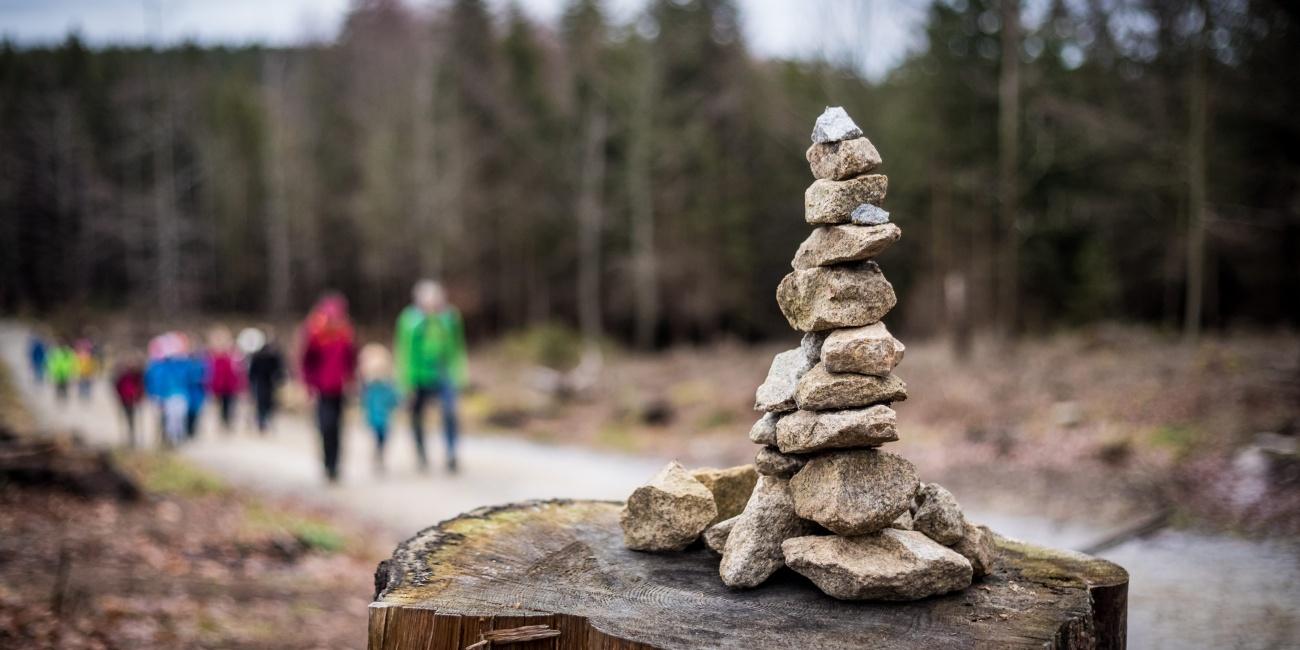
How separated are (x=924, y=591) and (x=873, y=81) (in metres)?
17.0

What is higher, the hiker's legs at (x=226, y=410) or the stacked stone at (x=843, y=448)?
the stacked stone at (x=843, y=448)

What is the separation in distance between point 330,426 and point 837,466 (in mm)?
9160

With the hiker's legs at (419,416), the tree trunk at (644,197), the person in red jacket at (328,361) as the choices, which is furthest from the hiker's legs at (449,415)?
the tree trunk at (644,197)

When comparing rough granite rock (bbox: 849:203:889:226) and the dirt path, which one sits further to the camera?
the dirt path

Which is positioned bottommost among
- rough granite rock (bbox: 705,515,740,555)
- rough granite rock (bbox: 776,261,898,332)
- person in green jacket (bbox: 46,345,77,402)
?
person in green jacket (bbox: 46,345,77,402)

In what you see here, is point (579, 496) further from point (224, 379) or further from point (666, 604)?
point (224, 379)

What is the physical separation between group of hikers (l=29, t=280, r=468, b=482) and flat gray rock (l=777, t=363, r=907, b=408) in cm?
781

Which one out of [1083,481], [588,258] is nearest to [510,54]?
[588,258]

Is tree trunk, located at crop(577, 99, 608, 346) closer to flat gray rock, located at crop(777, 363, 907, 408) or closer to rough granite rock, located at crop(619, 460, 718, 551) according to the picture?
rough granite rock, located at crop(619, 460, 718, 551)

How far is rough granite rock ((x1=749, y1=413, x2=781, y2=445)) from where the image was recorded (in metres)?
3.70

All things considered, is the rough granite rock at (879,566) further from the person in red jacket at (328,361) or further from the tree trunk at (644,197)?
the tree trunk at (644,197)

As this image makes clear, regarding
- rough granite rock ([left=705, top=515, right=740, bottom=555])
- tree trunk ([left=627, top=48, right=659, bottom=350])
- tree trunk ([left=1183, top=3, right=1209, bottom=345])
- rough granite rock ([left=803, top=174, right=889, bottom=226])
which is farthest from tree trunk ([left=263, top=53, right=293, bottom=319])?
rough granite rock ([left=803, top=174, right=889, bottom=226])

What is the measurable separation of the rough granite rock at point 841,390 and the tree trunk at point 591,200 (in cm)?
2570

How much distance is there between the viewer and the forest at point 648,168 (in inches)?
695
